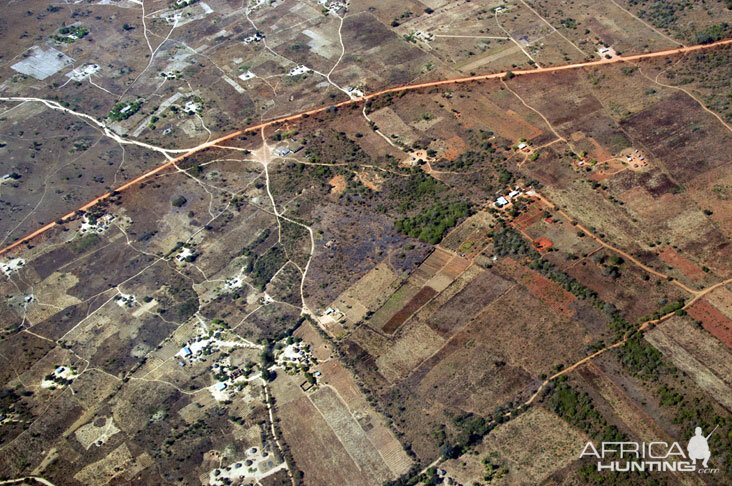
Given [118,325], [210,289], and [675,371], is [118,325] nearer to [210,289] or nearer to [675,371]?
[210,289]

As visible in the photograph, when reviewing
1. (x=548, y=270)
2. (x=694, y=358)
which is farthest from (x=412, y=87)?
(x=694, y=358)

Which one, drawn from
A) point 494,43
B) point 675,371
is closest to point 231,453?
point 675,371

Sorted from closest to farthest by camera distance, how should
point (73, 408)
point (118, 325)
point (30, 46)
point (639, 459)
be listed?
point (639, 459) → point (73, 408) → point (118, 325) → point (30, 46)

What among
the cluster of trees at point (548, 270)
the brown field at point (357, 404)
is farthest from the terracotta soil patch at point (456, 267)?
the brown field at point (357, 404)

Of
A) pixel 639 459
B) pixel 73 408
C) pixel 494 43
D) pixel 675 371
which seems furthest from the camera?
pixel 494 43

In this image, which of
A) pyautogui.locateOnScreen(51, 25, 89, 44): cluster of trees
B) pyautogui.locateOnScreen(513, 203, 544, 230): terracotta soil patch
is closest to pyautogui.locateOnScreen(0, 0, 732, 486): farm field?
pyautogui.locateOnScreen(513, 203, 544, 230): terracotta soil patch

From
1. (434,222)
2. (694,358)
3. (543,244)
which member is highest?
(543,244)

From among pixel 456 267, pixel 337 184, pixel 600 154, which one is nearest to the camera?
pixel 456 267

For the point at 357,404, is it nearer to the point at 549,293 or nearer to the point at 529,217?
the point at 549,293
